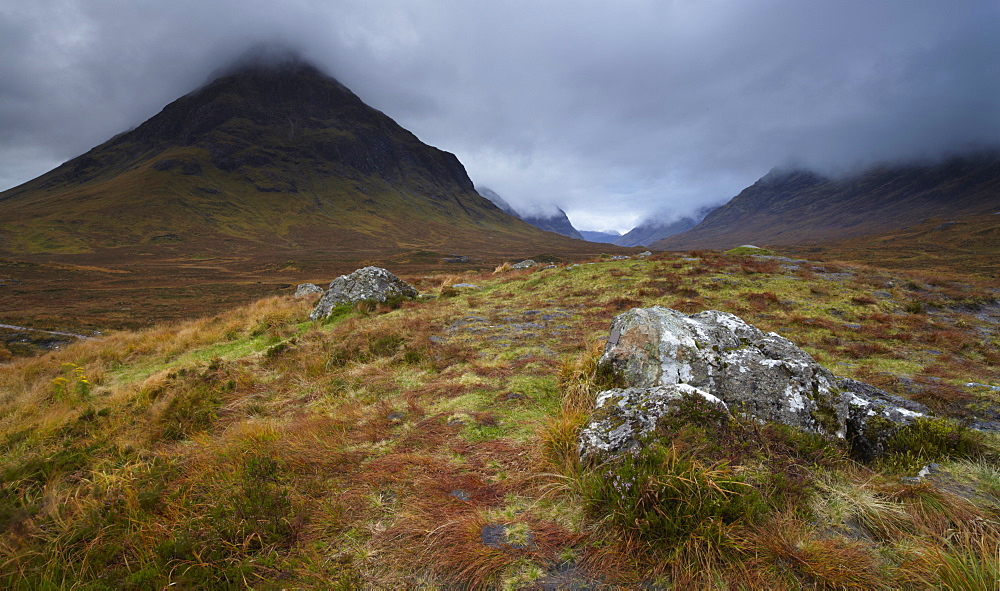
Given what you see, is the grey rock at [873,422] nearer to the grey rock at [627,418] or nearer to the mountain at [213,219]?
the grey rock at [627,418]

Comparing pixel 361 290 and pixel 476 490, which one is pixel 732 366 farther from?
pixel 361 290

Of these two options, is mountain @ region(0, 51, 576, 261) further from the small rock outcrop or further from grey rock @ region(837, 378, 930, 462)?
grey rock @ region(837, 378, 930, 462)

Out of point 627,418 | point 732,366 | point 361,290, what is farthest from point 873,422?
point 361,290

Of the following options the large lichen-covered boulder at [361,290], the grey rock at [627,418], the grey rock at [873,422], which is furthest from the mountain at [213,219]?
the grey rock at [873,422]

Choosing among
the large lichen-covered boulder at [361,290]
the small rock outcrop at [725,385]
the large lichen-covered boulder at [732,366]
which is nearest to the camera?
the small rock outcrop at [725,385]

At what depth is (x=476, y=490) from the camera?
3439 millimetres

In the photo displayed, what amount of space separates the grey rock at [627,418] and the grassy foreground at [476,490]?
0.16 m

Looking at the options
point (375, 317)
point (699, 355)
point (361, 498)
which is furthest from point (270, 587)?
point (375, 317)

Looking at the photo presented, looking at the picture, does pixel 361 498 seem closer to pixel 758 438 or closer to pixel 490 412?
pixel 490 412

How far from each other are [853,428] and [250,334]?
14812mm

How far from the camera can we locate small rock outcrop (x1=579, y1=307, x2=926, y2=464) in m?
3.58

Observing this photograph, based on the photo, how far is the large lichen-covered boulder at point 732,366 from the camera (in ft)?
13.4

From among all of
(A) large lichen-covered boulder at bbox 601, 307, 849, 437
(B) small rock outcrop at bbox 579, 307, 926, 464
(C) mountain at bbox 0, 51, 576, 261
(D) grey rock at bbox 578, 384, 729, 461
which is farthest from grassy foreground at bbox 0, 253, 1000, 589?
(C) mountain at bbox 0, 51, 576, 261

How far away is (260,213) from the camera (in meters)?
157
